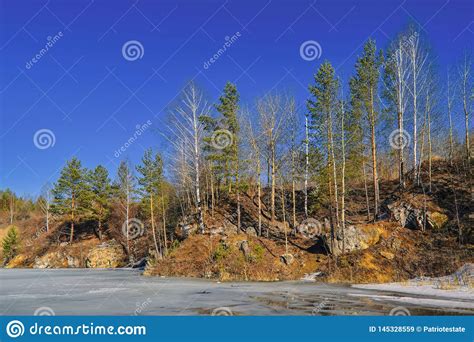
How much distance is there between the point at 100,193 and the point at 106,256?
33.6 ft

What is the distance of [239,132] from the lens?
120 feet

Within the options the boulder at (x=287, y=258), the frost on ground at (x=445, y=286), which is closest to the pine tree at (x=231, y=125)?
the boulder at (x=287, y=258)

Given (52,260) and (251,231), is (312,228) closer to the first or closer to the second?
(251,231)

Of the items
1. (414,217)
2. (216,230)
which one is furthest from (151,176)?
(414,217)

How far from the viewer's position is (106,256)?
2098 inches

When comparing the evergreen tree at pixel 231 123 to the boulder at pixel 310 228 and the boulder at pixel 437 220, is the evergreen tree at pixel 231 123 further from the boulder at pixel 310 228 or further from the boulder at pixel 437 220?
the boulder at pixel 437 220

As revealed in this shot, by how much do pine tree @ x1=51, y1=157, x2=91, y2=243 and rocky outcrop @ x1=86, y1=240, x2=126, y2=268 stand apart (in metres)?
6.13

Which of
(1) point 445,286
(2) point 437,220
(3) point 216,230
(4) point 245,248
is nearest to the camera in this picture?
(1) point 445,286

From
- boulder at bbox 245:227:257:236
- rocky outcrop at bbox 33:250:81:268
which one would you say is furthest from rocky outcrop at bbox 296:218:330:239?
rocky outcrop at bbox 33:250:81:268

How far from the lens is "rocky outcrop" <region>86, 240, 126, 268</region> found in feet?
171

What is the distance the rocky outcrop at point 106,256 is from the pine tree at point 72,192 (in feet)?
20.1

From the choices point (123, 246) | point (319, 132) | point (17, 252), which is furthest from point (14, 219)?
point (319, 132)

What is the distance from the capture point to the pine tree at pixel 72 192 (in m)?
57.1

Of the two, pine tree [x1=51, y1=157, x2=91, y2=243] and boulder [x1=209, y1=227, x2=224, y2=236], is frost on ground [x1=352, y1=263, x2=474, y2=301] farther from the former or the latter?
pine tree [x1=51, y1=157, x2=91, y2=243]
